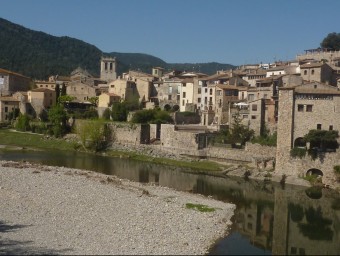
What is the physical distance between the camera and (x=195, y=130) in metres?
52.4

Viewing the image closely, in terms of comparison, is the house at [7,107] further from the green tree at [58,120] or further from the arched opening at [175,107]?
the arched opening at [175,107]

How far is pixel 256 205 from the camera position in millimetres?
30562

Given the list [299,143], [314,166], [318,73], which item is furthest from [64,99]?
[314,166]

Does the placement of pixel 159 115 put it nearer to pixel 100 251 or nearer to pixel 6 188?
pixel 6 188

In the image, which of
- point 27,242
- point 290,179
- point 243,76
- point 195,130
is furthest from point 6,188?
point 243,76

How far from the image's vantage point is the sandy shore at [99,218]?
64.2 ft

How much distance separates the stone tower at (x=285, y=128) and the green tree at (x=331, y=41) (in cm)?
4532

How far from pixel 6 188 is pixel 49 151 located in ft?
78.4

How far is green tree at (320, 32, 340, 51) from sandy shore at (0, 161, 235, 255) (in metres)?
57.6

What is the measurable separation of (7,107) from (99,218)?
48263 millimetres

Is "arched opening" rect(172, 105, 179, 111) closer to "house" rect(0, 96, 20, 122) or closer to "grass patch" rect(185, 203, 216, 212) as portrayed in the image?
"house" rect(0, 96, 20, 122)

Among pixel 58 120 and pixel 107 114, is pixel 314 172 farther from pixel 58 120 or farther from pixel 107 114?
pixel 58 120

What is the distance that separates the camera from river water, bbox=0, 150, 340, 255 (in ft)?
73.8

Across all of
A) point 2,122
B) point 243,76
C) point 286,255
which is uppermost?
point 243,76
